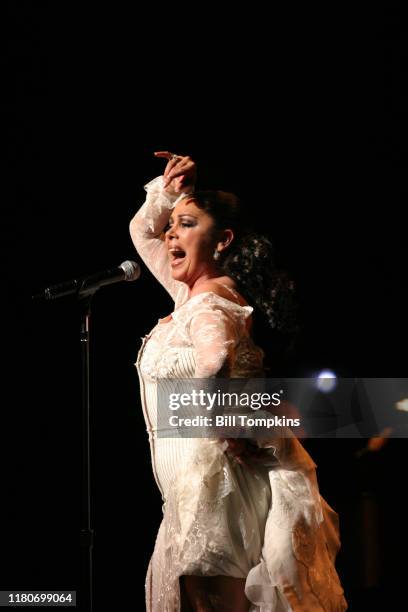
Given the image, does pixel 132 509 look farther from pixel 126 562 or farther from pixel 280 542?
pixel 280 542

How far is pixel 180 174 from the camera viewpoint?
2.80 m

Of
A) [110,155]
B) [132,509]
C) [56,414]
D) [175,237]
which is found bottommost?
[132,509]

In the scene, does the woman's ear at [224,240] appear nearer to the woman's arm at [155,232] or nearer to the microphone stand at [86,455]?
the woman's arm at [155,232]

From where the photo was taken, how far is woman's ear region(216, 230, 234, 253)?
2.65 metres

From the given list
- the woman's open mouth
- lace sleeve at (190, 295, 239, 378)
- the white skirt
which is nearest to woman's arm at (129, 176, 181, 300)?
the woman's open mouth

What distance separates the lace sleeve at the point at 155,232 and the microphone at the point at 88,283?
1.12 ft

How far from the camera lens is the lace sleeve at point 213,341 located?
231 cm

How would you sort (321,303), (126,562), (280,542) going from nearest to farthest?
(280,542)
(321,303)
(126,562)

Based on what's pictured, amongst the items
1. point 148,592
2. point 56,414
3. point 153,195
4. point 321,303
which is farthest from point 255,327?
point 56,414

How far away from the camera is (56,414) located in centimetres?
330

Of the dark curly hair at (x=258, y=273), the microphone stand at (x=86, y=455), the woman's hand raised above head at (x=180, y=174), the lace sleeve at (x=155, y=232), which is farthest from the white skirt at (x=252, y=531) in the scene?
the woman's hand raised above head at (x=180, y=174)

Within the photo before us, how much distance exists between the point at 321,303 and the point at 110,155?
981mm

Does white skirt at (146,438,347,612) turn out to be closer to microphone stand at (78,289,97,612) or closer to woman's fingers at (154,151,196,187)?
microphone stand at (78,289,97,612)

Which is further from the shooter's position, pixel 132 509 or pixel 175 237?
pixel 132 509
